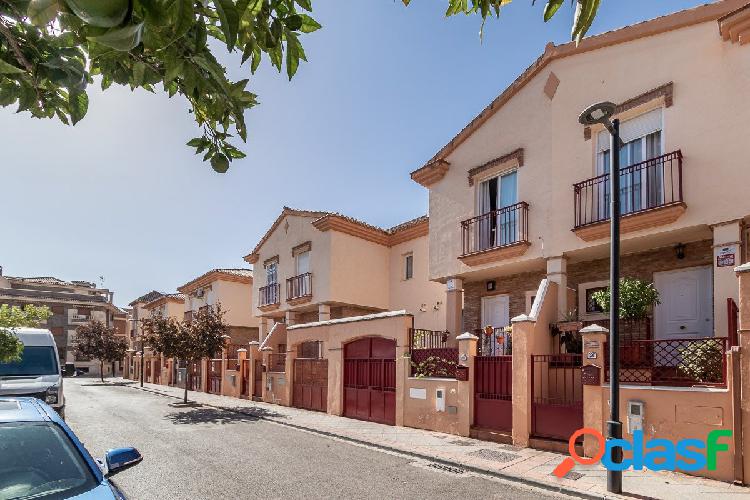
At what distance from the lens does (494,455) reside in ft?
35.0

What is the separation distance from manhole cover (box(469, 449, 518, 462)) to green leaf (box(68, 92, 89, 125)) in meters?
9.83

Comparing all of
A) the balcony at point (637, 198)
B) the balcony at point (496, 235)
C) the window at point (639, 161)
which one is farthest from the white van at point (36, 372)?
the window at point (639, 161)

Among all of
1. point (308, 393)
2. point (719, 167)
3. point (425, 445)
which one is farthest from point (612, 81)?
point (308, 393)

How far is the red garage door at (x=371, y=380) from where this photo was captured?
15.8m

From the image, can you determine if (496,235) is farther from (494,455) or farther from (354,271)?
(354,271)

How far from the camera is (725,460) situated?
27.7ft

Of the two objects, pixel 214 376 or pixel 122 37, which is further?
pixel 214 376

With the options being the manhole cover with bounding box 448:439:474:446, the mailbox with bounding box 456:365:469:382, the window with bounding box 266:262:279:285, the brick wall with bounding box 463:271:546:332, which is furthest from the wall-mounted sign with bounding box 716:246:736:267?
the window with bounding box 266:262:279:285

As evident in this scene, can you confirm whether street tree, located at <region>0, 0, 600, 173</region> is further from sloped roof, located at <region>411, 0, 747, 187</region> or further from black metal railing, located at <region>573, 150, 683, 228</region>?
black metal railing, located at <region>573, 150, 683, 228</region>

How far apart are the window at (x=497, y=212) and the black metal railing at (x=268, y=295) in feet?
45.4

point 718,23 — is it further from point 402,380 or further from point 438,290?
point 438,290

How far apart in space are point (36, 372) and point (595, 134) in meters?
14.6

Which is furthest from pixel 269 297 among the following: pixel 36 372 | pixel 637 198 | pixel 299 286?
pixel 637 198

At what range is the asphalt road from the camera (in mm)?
7938
